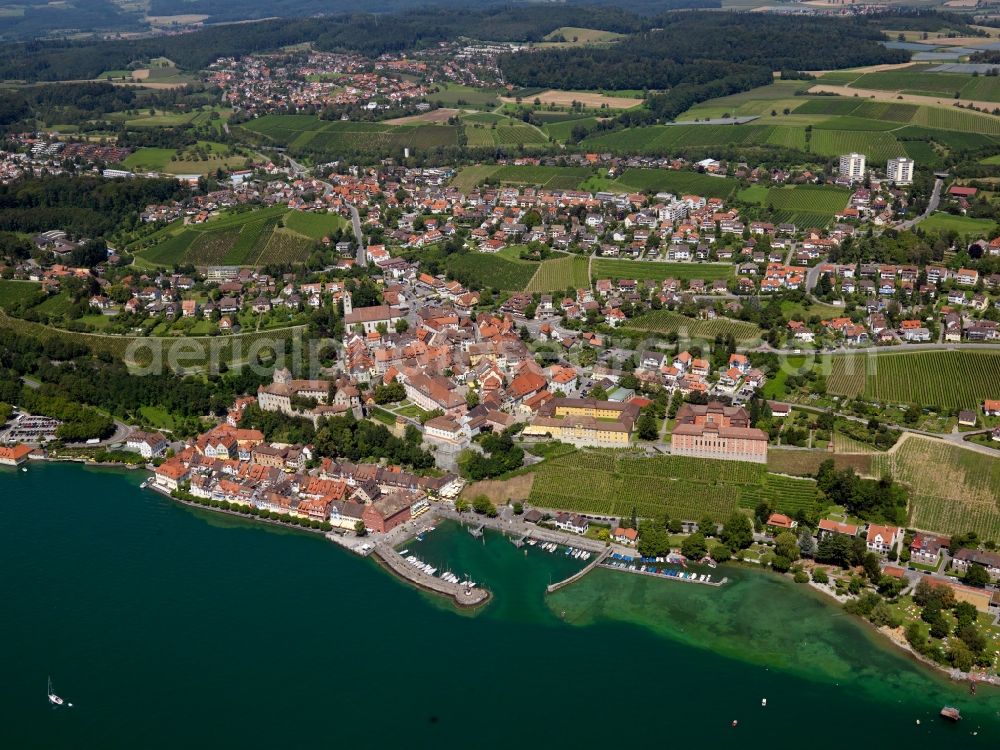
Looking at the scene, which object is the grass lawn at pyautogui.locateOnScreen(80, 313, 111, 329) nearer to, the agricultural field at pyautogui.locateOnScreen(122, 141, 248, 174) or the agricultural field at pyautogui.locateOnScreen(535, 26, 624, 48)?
the agricultural field at pyautogui.locateOnScreen(122, 141, 248, 174)

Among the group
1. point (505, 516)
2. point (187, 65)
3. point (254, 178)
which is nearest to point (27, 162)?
point (254, 178)

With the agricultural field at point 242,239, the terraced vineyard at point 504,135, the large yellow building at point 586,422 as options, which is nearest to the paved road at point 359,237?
the agricultural field at point 242,239

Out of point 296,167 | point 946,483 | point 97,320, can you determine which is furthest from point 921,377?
point 296,167

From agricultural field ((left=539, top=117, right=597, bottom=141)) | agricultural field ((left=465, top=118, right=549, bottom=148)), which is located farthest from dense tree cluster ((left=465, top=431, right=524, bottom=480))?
agricultural field ((left=539, top=117, right=597, bottom=141))

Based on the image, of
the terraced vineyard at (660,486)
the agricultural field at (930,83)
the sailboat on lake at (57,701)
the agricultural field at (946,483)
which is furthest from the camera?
the agricultural field at (930,83)

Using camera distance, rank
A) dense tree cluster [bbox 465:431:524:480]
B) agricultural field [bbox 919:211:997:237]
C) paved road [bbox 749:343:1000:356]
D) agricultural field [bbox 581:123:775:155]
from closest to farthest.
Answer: dense tree cluster [bbox 465:431:524:480]
paved road [bbox 749:343:1000:356]
agricultural field [bbox 919:211:997:237]
agricultural field [bbox 581:123:775:155]

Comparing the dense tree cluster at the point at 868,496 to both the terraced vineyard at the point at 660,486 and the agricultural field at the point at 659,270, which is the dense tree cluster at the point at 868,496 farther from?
the agricultural field at the point at 659,270
